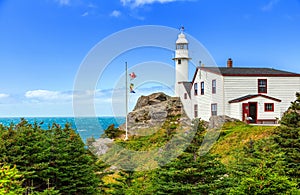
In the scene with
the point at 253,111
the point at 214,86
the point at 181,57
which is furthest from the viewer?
the point at 181,57

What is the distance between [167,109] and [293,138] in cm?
2397

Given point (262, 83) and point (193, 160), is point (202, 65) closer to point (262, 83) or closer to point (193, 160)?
point (262, 83)

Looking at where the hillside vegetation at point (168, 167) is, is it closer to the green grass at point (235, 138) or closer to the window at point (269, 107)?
the green grass at point (235, 138)

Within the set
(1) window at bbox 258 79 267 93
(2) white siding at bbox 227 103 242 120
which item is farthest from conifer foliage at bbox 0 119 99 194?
(1) window at bbox 258 79 267 93

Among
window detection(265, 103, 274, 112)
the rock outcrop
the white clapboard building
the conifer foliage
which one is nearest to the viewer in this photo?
the conifer foliage

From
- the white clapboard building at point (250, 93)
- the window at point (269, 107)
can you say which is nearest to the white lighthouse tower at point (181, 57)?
the white clapboard building at point (250, 93)

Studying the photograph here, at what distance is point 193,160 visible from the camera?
932 cm

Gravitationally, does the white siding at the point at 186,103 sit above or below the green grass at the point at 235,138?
above

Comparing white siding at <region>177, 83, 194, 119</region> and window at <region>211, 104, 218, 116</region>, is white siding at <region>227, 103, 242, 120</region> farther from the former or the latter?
white siding at <region>177, 83, 194, 119</region>

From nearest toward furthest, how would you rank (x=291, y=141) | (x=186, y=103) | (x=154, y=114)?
(x=291, y=141)
(x=154, y=114)
(x=186, y=103)

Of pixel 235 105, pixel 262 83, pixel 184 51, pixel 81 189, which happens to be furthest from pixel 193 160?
pixel 184 51

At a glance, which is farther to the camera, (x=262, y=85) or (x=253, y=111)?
(x=262, y=85)

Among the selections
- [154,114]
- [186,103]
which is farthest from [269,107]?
[154,114]

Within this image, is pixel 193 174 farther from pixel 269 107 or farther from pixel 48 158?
pixel 269 107
